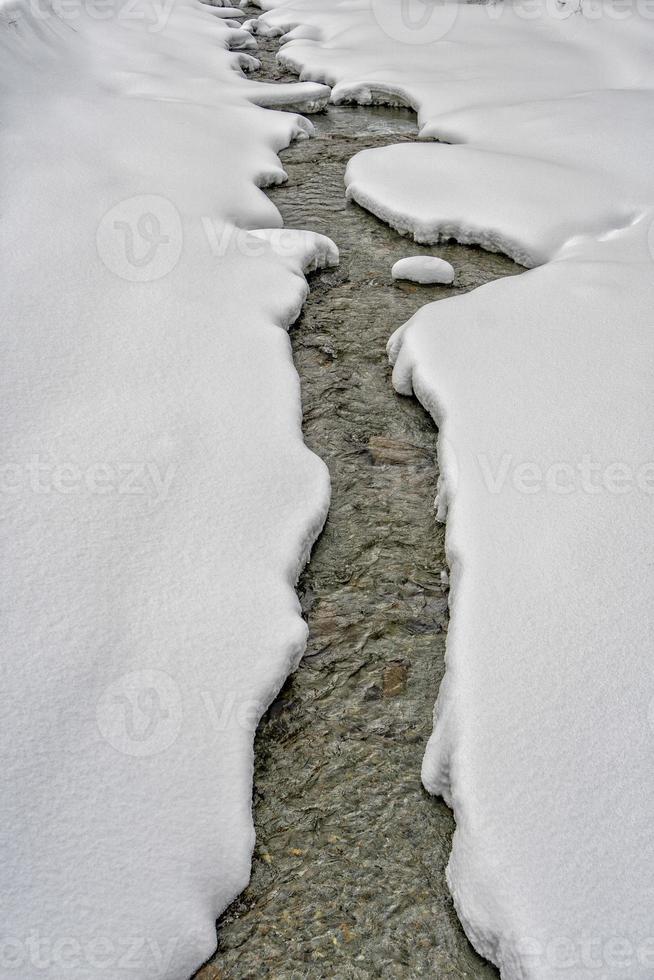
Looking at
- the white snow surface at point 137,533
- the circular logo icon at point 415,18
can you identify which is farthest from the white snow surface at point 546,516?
the circular logo icon at point 415,18

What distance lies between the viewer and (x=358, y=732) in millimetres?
1609

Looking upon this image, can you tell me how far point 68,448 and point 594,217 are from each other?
2.56 meters

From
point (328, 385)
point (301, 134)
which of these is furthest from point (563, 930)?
point (301, 134)

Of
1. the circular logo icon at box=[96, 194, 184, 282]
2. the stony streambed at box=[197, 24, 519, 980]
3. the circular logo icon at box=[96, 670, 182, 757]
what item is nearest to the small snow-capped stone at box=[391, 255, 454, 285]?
the stony streambed at box=[197, 24, 519, 980]

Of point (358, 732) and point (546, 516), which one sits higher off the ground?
point (546, 516)

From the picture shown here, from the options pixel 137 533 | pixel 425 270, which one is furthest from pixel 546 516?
pixel 425 270

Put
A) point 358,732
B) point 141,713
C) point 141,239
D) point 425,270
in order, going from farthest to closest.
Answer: point 425,270 → point 141,239 → point 358,732 → point 141,713

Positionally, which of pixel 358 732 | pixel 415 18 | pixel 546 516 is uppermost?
pixel 415 18

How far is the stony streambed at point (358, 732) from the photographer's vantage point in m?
1.29

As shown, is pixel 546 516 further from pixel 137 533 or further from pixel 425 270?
pixel 425 270

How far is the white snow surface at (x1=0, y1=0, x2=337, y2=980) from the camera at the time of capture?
4.09ft

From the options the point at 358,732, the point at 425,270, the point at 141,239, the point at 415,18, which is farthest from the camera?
the point at 415,18

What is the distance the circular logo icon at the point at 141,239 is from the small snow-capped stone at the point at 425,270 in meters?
0.96

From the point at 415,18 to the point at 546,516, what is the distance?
666 cm
